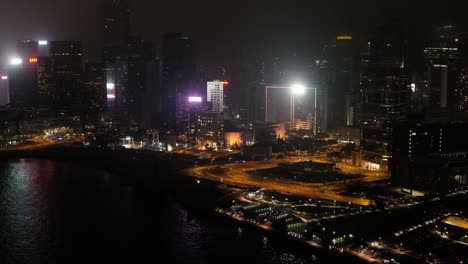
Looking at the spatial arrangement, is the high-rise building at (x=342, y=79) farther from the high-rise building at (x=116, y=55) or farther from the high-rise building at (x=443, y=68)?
the high-rise building at (x=116, y=55)

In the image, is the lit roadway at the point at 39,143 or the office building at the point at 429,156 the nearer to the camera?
the office building at the point at 429,156

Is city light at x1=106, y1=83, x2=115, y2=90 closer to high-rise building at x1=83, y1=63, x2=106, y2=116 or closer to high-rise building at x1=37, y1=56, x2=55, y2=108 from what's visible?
high-rise building at x1=83, y1=63, x2=106, y2=116

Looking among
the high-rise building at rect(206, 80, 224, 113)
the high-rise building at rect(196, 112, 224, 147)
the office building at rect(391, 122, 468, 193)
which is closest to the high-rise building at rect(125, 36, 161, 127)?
the high-rise building at rect(206, 80, 224, 113)

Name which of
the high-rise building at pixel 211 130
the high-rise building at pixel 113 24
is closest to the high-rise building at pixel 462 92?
Result: the high-rise building at pixel 211 130

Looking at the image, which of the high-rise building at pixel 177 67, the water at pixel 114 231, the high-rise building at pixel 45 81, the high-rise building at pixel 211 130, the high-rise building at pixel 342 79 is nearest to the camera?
the water at pixel 114 231

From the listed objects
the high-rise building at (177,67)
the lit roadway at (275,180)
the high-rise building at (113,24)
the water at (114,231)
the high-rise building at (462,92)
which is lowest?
the water at (114,231)

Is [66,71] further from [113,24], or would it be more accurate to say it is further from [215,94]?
[215,94]
